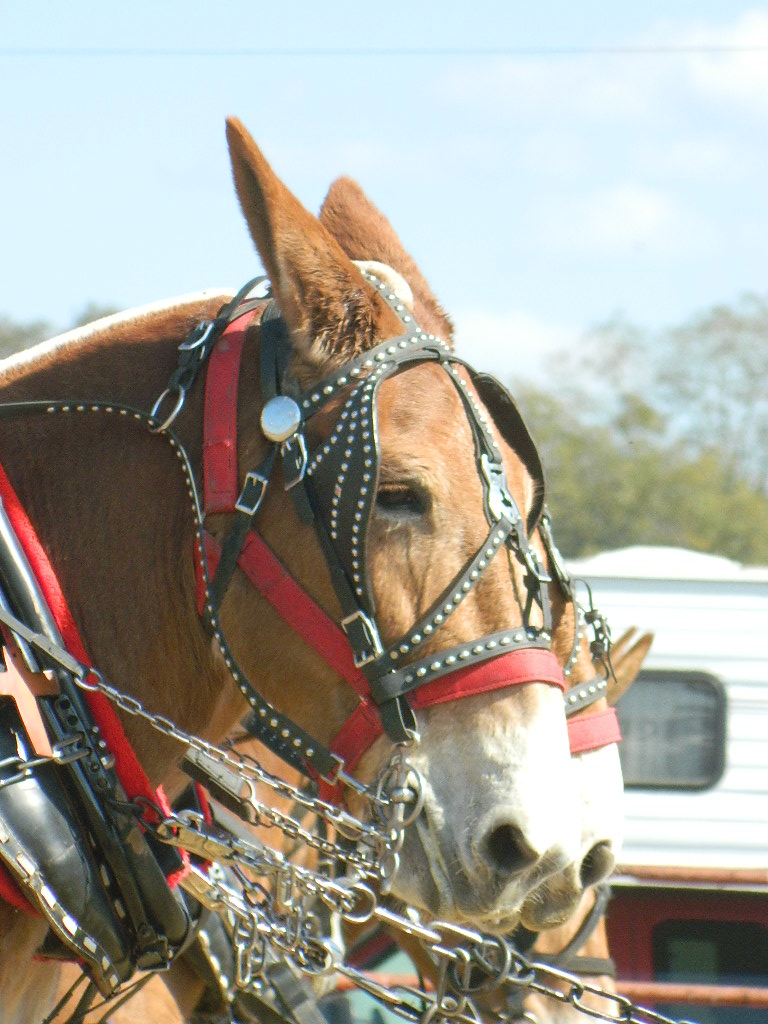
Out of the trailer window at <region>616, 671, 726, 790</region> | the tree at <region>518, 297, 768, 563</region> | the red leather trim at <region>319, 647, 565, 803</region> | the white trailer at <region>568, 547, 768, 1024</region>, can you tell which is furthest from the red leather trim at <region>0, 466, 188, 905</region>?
the tree at <region>518, 297, 768, 563</region>

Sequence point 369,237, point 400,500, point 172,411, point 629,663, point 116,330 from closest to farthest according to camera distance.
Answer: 1. point 400,500
2. point 172,411
3. point 116,330
4. point 369,237
5. point 629,663

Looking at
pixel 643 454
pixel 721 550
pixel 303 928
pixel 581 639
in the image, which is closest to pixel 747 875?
pixel 581 639

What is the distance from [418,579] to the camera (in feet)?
6.87

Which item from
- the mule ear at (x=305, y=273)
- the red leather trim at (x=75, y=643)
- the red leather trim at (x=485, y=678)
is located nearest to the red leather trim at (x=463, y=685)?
the red leather trim at (x=485, y=678)

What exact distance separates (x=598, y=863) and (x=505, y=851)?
906 mm

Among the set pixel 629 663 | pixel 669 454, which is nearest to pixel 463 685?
pixel 629 663

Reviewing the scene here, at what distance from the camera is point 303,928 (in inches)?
91.4

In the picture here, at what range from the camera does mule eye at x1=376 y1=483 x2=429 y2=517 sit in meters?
2.10

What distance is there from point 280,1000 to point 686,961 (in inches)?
144

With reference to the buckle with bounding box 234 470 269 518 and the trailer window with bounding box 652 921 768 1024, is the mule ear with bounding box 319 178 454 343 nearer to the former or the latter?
the buckle with bounding box 234 470 269 518

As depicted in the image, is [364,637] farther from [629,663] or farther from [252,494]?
[629,663]

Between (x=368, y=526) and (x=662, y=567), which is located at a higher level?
(x=368, y=526)

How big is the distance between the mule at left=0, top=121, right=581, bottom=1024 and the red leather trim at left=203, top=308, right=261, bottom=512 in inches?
0.9

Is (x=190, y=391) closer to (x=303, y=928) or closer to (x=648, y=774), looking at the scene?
(x=303, y=928)
